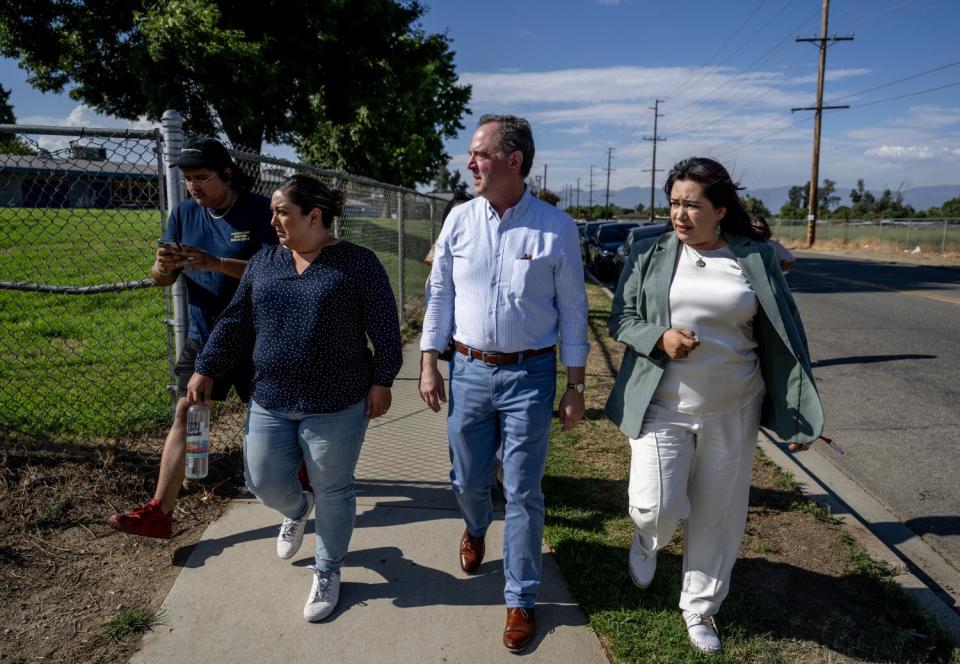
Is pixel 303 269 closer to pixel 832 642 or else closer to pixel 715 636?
pixel 715 636

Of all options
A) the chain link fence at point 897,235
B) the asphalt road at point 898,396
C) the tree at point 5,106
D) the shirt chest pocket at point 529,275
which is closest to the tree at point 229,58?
the asphalt road at point 898,396

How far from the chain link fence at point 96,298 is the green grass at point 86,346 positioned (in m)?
0.02

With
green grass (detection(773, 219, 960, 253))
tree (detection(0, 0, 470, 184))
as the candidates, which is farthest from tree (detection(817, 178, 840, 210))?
tree (detection(0, 0, 470, 184))

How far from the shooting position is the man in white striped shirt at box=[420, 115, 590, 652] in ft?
9.75

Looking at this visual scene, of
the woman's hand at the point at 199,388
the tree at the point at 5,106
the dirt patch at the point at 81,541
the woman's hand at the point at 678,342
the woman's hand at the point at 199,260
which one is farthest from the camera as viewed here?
the tree at the point at 5,106

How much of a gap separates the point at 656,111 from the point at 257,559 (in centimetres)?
7754

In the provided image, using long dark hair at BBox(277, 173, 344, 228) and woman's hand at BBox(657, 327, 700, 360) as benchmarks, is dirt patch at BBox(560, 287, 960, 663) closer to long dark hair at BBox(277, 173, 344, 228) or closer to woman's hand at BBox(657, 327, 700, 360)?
Result: woman's hand at BBox(657, 327, 700, 360)

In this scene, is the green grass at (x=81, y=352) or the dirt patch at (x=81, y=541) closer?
the dirt patch at (x=81, y=541)

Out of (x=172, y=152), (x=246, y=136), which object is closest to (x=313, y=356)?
(x=172, y=152)

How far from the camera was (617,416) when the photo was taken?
3084 mm

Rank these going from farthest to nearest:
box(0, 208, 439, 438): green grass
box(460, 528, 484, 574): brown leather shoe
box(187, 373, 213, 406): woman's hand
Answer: box(0, 208, 439, 438): green grass → box(460, 528, 484, 574): brown leather shoe → box(187, 373, 213, 406): woman's hand

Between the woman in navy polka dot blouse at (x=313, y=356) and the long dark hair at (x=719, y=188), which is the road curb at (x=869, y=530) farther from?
the woman in navy polka dot blouse at (x=313, y=356)

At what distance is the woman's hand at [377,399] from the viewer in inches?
122

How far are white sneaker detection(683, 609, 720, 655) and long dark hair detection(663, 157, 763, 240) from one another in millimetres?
1578
